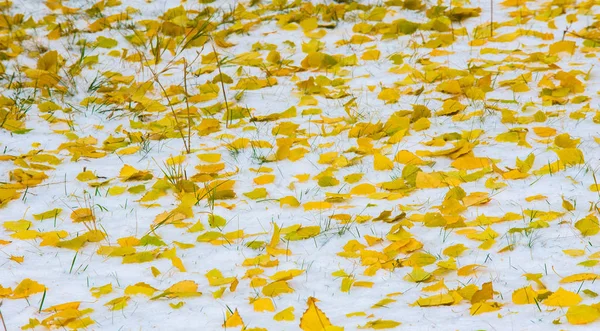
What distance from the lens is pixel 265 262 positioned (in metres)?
2.52

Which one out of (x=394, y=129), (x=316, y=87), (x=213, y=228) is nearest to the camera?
(x=213, y=228)

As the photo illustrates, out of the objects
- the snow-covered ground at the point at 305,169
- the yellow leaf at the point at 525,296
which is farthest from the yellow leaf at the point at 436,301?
the yellow leaf at the point at 525,296

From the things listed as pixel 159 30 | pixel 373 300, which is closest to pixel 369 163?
pixel 373 300

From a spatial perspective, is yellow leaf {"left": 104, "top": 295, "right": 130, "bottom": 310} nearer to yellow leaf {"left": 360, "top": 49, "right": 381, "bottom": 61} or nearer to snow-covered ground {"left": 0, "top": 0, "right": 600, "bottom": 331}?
snow-covered ground {"left": 0, "top": 0, "right": 600, "bottom": 331}

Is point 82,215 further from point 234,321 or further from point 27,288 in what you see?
point 234,321

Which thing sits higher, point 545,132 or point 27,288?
point 27,288

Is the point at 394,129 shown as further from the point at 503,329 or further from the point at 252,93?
the point at 503,329

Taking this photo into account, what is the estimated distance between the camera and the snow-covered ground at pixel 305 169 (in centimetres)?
230

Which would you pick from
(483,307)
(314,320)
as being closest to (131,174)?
(314,320)

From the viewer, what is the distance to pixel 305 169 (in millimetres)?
3256

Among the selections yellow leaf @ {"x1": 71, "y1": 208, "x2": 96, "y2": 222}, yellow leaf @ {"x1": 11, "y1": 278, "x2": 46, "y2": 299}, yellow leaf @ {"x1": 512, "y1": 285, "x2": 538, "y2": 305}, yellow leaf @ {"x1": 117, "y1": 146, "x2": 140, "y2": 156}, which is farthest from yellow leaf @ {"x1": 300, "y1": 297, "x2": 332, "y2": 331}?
yellow leaf @ {"x1": 117, "y1": 146, "x2": 140, "y2": 156}

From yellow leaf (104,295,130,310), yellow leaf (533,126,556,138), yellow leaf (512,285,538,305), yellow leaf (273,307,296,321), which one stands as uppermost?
yellow leaf (104,295,130,310)

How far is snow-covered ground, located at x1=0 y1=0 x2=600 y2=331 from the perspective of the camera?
2303 millimetres

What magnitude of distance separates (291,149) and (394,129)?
50 centimetres
